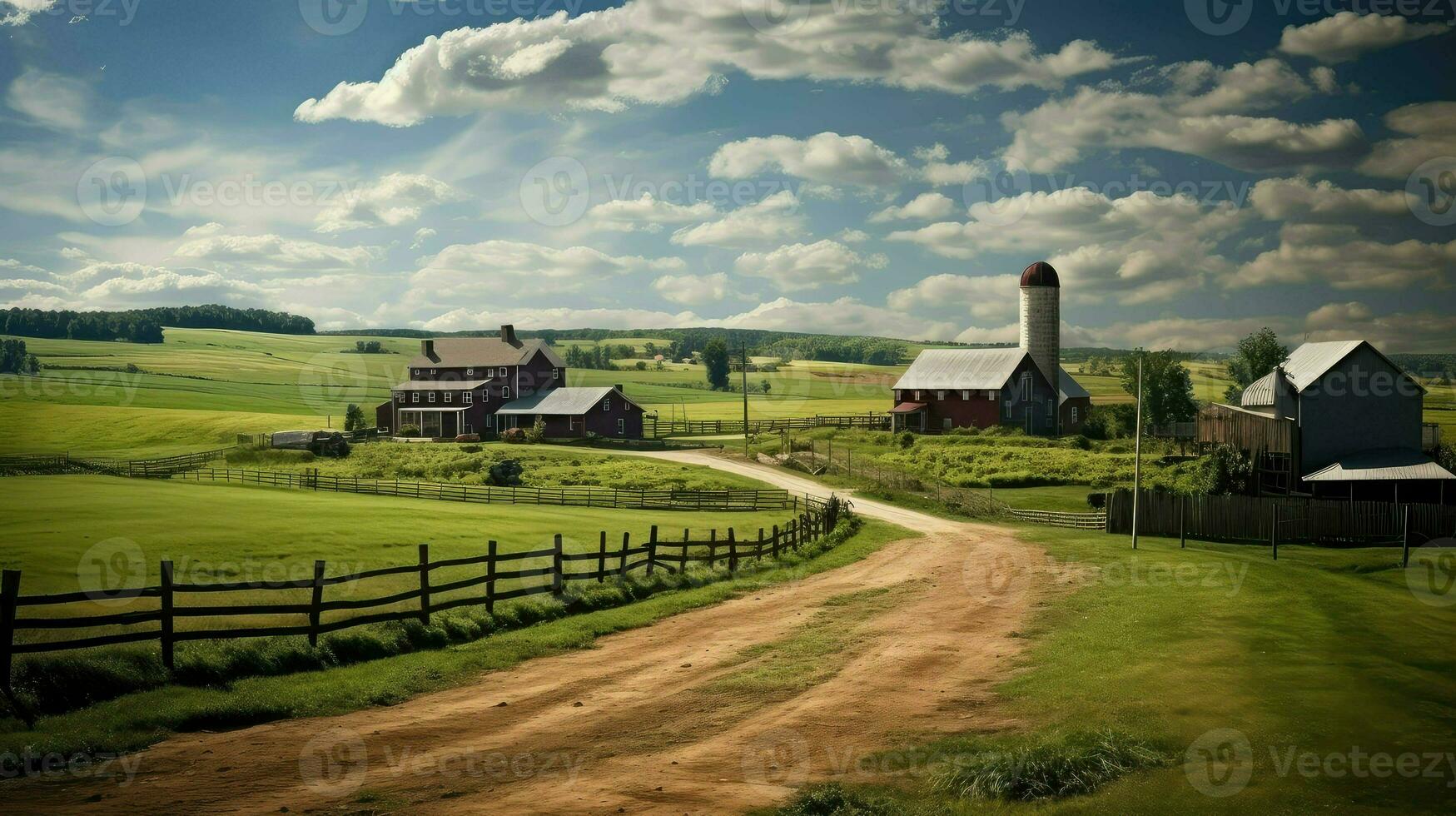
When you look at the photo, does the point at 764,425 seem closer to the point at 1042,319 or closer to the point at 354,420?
the point at 1042,319

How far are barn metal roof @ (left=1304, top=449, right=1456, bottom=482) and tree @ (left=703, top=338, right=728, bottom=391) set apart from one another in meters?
123

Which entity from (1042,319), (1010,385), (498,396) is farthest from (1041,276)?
(498,396)

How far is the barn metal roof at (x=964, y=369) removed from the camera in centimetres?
8138

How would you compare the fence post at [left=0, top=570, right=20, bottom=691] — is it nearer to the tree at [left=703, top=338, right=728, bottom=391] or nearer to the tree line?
the tree at [left=703, top=338, right=728, bottom=391]

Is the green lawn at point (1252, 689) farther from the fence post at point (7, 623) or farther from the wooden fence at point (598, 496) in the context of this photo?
the wooden fence at point (598, 496)

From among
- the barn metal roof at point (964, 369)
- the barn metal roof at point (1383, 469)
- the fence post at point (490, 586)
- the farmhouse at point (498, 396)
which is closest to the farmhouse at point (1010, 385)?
the barn metal roof at point (964, 369)

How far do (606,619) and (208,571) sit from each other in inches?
467

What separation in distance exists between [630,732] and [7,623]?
934cm

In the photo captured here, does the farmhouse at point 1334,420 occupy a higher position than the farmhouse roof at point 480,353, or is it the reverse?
the farmhouse roof at point 480,353

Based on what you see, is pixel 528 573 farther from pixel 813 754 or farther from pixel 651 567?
pixel 813 754

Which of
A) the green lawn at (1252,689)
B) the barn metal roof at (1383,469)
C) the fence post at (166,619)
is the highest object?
the barn metal roof at (1383,469)

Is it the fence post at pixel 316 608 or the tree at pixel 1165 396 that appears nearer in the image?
the fence post at pixel 316 608

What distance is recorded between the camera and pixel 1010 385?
80.8 m

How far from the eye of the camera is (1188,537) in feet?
126
